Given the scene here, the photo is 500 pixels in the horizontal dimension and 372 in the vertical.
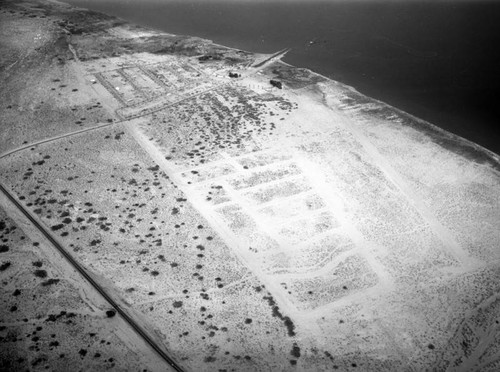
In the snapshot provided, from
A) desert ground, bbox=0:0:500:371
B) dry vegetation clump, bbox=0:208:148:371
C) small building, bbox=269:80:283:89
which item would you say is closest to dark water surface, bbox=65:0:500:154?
desert ground, bbox=0:0:500:371

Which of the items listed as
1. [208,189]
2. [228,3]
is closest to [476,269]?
[208,189]

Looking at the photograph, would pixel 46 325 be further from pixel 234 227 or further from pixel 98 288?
pixel 234 227

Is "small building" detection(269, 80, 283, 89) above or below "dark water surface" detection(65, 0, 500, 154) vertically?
below

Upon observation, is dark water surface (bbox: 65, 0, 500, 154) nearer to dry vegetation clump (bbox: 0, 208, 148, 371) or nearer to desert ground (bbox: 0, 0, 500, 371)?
desert ground (bbox: 0, 0, 500, 371)

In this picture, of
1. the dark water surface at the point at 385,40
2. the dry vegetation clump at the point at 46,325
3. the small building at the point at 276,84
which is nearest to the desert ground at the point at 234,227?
the dry vegetation clump at the point at 46,325

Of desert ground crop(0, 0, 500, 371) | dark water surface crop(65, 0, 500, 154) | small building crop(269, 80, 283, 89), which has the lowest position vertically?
desert ground crop(0, 0, 500, 371)

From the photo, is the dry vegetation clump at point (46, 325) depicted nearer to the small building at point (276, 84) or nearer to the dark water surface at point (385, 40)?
the small building at point (276, 84)

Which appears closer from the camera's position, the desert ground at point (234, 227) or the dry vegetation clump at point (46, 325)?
the dry vegetation clump at point (46, 325)

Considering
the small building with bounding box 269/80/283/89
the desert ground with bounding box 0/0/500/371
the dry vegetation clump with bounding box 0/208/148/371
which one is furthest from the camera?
the small building with bounding box 269/80/283/89
